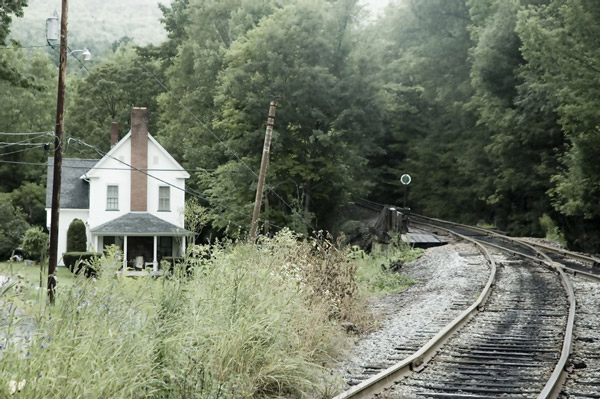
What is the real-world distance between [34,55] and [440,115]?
130ft

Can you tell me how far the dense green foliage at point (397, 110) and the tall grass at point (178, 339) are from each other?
16.6 m

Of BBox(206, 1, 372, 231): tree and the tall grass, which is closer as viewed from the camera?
the tall grass

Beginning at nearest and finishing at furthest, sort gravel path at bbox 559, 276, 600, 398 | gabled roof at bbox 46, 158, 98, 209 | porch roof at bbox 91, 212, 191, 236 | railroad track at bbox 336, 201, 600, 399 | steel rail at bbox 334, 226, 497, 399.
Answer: steel rail at bbox 334, 226, 497, 399 < railroad track at bbox 336, 201, 600, 399 < gravel path at bbox 559, 276, 600, 398 < porch roof at bbox 91, 212, 191, 236 < gabled roof at bbox 46, 158, 98, 209

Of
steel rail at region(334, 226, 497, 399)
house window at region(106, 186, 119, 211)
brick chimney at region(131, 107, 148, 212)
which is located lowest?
steel rail at region(334, 226, 497, 399)

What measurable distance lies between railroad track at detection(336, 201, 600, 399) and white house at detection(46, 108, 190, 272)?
29157mm

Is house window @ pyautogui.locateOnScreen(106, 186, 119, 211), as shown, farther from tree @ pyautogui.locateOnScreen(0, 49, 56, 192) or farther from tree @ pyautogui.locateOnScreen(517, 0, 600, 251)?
tree @ pyautogui.locateOnScreen(517, 0, 600, 251)

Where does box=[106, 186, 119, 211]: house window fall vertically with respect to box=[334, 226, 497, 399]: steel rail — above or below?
above

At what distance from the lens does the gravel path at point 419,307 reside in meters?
9.81

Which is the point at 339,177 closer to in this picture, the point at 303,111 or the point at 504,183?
the point at 303,111

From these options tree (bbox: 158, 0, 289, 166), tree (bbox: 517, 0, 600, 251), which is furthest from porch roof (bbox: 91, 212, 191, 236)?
tree (bbox: 517, 0, 600, 251)

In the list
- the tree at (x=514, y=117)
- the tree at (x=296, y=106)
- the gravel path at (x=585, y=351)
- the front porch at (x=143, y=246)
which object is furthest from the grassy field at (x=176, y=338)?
the front porch at (x=143, y=246)

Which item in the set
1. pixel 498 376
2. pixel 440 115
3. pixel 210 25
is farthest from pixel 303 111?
pixel 498 376

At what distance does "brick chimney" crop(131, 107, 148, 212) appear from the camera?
42.8 metres

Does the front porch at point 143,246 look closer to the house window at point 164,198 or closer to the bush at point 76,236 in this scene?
the bush at point 76,236
